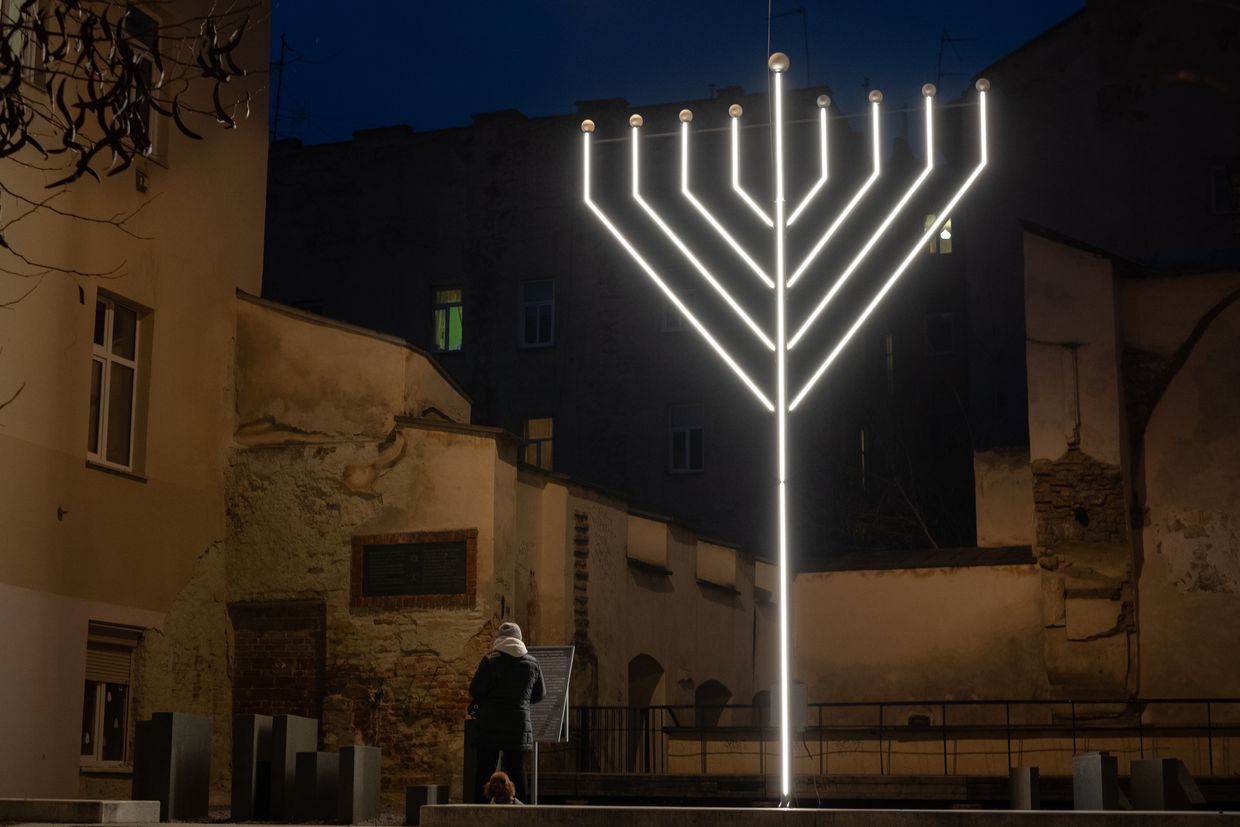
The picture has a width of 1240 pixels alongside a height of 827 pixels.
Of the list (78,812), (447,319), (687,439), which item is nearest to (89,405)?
(78,812)

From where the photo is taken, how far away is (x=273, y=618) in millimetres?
15930

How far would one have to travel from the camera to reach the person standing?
34.4 feet

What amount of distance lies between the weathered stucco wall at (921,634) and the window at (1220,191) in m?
7.64

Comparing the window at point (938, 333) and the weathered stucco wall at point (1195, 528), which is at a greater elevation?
the window at point (938, 333)

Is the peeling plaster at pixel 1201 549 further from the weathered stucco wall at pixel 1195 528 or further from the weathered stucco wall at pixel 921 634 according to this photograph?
the weathered stucco wall at pixel 921 634

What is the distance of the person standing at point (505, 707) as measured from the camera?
10477 millimetres

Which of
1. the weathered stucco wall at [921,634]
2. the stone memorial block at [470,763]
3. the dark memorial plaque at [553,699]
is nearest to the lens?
the stone memorial block at [470,763]

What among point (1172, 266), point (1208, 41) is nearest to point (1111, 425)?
point (1172, 266)

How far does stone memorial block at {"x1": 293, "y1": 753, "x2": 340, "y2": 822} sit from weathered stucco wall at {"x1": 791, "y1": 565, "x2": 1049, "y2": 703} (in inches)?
330

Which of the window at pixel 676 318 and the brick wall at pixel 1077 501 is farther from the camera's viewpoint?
the window at pixel 676 318

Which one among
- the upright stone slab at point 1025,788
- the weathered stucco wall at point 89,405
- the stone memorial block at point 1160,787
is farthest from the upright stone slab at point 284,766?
the stone memorial block at point 1160,787

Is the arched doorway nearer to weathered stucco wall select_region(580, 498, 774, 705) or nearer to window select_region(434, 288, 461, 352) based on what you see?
weathered stucco wall select_region(580, 498, 774, 705)

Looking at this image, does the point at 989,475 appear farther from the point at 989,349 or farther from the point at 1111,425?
the point at 989,349

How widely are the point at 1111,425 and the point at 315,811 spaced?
9.65 meters
